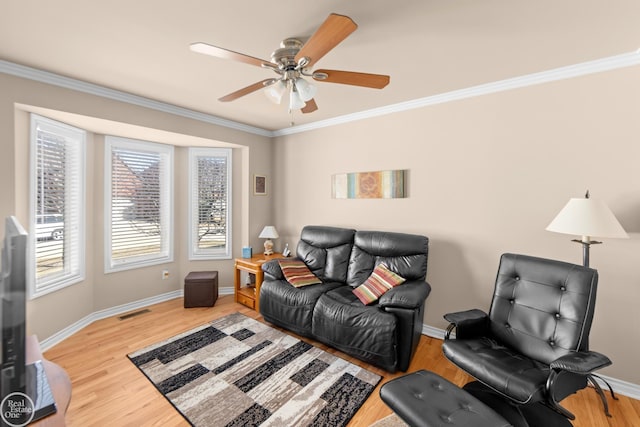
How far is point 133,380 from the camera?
7.27 feet

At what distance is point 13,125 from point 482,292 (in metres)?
4.56

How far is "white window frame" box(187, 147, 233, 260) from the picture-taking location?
413 centimetres

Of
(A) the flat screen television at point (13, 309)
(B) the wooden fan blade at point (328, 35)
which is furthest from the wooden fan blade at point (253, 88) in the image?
(A) the flat screen television at point (13, 309)

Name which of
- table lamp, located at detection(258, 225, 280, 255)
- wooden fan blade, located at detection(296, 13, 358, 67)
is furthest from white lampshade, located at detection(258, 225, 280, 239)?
wooden fan blade, located at detection(296, 13, 358, 67)

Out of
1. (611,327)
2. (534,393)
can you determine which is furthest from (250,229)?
(611,327)

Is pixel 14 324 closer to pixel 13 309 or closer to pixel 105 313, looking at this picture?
pixel 13 309

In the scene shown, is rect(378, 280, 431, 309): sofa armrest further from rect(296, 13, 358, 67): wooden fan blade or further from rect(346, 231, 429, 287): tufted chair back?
rect(296, 13, 358, 67): wooden fan blade

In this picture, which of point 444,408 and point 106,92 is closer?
point 444,408

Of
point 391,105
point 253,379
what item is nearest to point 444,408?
point 253,379

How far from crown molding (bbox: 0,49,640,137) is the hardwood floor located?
2545 mm

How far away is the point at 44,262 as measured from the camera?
2.76 metres

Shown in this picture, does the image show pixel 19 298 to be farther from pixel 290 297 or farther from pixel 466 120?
pixel 466 120

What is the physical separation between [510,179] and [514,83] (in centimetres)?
89

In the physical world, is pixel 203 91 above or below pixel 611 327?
above
